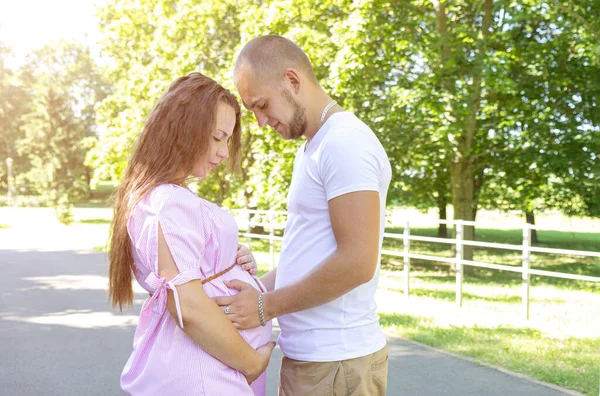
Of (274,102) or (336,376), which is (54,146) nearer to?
(274,102)

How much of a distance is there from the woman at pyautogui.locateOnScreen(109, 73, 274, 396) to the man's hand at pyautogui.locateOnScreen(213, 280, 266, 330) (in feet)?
0.12

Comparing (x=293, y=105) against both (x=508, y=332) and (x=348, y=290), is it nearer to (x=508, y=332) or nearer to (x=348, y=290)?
(x=348, y=290)

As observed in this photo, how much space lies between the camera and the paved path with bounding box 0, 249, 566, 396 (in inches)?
241

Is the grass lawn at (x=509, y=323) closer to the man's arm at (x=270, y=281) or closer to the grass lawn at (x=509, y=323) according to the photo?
the grass lawn at (x=509, y=323)

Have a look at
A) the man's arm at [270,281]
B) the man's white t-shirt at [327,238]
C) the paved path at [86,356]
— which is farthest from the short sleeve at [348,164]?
the paved path at [86,356]

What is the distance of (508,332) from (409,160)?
1012 centimetres

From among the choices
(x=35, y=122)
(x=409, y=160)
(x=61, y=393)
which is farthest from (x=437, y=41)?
(x=35, y=122)

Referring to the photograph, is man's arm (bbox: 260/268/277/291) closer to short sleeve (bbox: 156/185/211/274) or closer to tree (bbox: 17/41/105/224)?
short sleeve (bbox: 156/185/211/274)

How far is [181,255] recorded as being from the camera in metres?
2.11

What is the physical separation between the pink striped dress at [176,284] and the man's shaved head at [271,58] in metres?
0.54

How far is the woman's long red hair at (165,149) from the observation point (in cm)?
222

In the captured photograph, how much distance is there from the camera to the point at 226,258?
2.31 m

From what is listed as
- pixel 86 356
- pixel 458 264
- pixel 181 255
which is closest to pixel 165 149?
pixel 181 255

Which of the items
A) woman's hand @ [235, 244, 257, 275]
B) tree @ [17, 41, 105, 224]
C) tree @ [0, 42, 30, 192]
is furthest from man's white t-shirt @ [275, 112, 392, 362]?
tree @ [0, 42, 30, 192]
